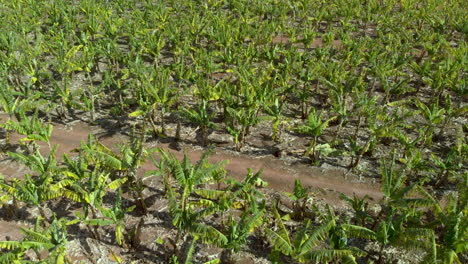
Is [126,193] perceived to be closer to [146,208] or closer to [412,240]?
[146,208]

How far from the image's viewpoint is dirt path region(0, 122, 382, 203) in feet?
40.9

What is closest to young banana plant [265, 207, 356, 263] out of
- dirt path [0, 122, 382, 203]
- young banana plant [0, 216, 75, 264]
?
dirt path [0, 122, 382, 203]

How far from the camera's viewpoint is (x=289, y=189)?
40.9 ft

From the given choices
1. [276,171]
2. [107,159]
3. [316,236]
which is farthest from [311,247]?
[107,159]

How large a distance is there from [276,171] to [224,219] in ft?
9.85

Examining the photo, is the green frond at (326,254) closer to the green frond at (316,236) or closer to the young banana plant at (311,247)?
the young banana plant at (311,247)

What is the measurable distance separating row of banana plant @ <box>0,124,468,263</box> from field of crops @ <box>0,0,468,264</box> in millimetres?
48

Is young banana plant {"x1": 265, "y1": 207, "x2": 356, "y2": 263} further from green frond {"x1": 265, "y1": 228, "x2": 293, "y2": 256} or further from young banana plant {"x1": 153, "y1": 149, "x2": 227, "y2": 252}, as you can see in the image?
young banana plant {"x1": 153, "y1": 149, "x2": 227, "y2": 252}

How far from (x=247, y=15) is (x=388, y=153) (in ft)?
43.8

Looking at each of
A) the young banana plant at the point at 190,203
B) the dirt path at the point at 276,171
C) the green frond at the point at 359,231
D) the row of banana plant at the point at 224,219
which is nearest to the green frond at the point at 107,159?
the row of banana plant at the point at 224,219

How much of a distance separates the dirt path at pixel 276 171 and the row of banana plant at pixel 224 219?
80cm

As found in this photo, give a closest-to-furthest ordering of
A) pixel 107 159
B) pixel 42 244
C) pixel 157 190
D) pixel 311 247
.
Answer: pixel 42 244
pixel 311 247
pixel 107 159
pixel 157 190

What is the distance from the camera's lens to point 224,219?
37.7ft

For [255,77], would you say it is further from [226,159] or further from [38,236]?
[38,236]
